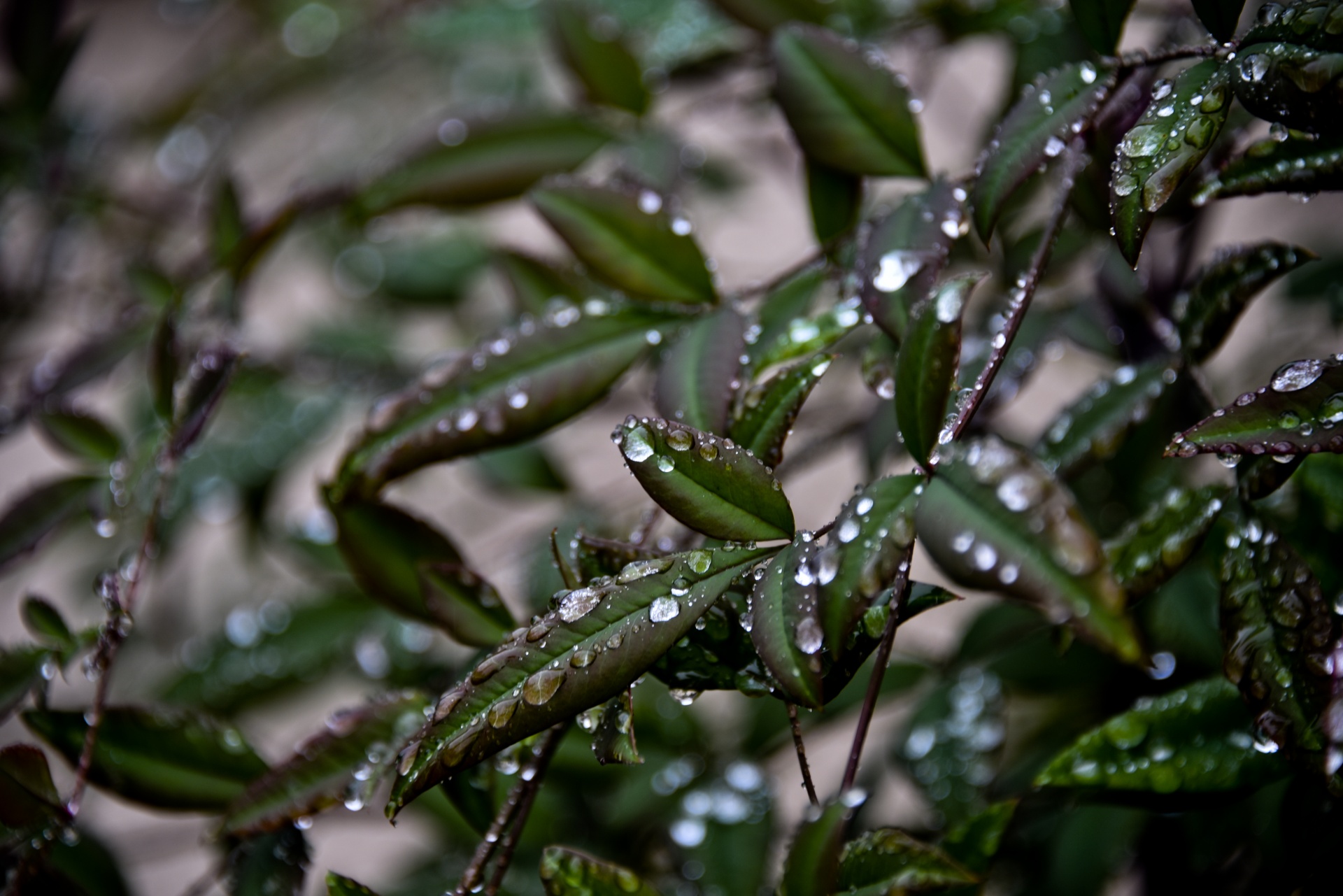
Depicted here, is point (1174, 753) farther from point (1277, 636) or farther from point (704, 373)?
point (704, 373)

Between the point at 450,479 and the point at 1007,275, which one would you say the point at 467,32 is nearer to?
the point at 1007,275

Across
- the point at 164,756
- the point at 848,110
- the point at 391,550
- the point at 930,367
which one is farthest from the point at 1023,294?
the point at 164,756

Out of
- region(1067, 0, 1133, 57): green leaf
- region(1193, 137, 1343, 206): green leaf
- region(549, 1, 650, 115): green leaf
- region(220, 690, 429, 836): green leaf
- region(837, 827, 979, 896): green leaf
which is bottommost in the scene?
region(220, 690, 429, 836): green leaf

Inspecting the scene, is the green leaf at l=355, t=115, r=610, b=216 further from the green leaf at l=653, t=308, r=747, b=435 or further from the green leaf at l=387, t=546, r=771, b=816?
the green leaf at l=387, t=546, r=771, b=816

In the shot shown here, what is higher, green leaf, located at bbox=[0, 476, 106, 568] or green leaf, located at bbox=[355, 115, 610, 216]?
green leaf, located at bbox=[355, 115, 610, 216]

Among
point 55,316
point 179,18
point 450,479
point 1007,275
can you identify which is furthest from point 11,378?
point 1007,275

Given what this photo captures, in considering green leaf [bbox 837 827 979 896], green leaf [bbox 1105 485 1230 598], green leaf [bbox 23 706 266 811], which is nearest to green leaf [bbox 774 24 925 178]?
green leaf [bbox 1105 485 1230 598]

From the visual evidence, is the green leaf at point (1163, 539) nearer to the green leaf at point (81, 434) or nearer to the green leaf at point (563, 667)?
the green leaf at point (563, 667)
